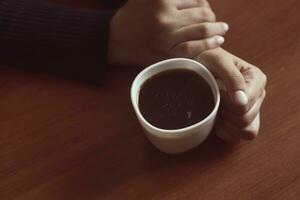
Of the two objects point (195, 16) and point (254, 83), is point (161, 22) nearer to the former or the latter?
point (195, 16)

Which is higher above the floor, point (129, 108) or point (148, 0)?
point (148, 0)

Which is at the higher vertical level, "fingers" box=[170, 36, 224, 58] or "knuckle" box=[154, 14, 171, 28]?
"knuckle" box=[154, 14, 171, 28]

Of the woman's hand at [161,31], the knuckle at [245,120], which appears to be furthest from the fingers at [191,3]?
the knuckle at [245,120]

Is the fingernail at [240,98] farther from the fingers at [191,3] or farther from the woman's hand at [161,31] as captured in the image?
the fingers at [191,3]

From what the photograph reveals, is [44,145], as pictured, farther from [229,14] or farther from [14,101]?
[229,14]

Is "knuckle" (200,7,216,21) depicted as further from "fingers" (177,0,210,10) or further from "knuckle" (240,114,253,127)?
"knuckle" (240,114,253,127)

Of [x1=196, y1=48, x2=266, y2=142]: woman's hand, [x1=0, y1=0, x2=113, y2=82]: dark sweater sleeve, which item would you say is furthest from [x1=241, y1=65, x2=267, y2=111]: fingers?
[x1=0, y1=0, x2=113, y2=82]: dark sweater sleeve

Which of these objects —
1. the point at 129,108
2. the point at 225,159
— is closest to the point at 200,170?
the point at 225,159
